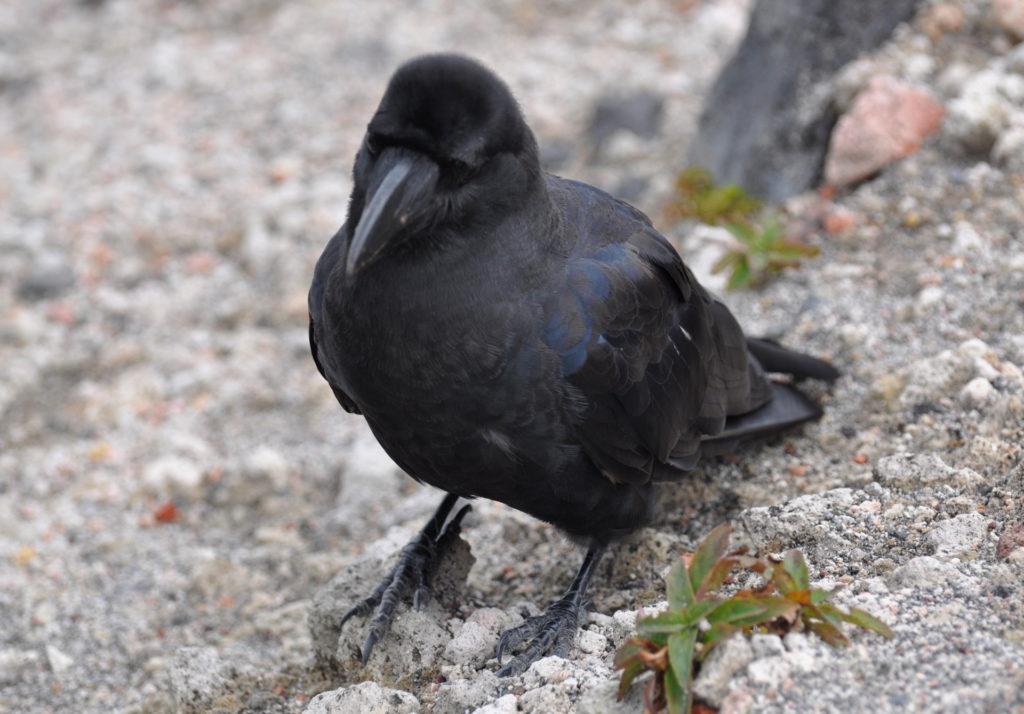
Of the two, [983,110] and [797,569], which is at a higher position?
[983,110]

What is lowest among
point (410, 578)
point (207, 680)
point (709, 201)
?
point (207, 680)

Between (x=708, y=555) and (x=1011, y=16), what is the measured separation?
4174 mm

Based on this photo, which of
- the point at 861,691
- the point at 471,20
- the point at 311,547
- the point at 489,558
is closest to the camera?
the point at 861,691

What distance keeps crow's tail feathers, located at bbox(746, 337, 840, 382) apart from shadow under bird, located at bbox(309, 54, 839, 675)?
0.71 meters

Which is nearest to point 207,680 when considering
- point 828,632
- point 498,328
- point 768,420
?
point 498,328

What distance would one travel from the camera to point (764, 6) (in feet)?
21.2

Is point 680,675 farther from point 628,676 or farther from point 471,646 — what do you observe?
point 471,646

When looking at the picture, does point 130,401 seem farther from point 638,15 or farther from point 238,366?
point 638,15

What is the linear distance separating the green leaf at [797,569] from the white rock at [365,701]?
1.16 metres

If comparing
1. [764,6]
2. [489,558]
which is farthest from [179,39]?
[489,558]

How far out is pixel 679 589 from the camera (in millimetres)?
3086

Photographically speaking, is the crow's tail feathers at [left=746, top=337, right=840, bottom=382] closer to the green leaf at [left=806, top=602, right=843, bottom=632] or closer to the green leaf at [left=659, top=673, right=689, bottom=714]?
the green leaf at [left=806, top=602, right=843, bottom=632]

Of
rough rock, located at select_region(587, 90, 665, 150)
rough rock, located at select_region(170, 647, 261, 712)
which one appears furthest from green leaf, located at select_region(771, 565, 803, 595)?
rough rock, located at select_region(587, 90, 665, 150)

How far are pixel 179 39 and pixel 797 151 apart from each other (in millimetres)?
4962
